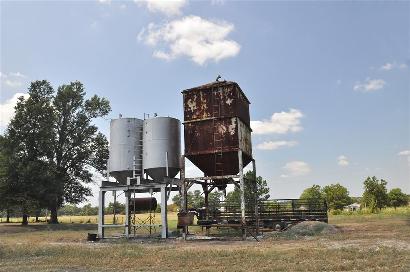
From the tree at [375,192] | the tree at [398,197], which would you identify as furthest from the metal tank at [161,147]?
the tree at [398,197]

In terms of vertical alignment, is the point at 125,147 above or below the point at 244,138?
below

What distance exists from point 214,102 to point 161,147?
4.89 meters

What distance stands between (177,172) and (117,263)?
44.1 ft

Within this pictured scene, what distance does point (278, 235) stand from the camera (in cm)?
2480

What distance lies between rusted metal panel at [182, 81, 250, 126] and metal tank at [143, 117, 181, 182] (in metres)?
1.73

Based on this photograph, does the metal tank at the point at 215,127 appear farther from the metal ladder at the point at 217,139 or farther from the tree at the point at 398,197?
the tree at the point at 398,197

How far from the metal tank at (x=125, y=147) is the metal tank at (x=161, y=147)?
0.71 m

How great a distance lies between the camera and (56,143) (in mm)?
50531

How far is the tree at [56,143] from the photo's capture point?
46062 millimetres

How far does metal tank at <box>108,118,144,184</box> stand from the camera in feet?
91.9

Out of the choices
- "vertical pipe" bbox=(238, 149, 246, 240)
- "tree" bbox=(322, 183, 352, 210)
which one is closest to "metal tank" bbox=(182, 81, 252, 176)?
"vertical pipe" bbox=(238, 149, 246, 240)

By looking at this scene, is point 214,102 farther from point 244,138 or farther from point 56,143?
point 56,143

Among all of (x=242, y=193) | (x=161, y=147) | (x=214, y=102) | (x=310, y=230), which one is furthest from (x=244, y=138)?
(x=310, y=230)

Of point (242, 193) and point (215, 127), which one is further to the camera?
point (215, 127)
